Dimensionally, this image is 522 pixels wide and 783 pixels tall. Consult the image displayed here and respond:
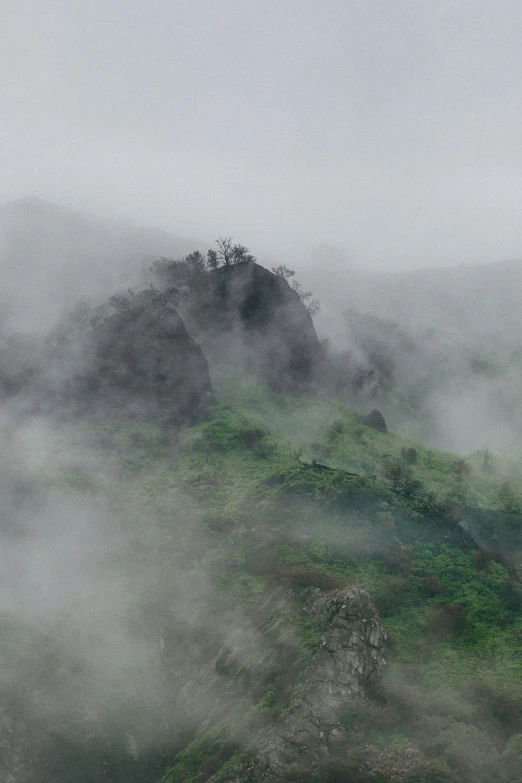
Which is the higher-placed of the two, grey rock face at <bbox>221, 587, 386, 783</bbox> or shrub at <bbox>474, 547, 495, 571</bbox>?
shrub at <bbox>474, 547, 495, 571</bbox>

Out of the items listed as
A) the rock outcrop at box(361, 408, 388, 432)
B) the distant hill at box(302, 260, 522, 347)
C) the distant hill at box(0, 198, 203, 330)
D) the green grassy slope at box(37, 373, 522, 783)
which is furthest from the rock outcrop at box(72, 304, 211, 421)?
the distant hill at box(302, 260, 522, 347)

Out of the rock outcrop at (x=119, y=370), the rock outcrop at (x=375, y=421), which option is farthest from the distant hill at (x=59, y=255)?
the rock outcrop at (x=375, y=421)

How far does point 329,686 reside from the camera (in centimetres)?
3459

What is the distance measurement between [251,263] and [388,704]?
76.1 meters

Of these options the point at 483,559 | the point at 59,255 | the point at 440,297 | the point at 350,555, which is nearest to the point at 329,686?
the point at 350,555

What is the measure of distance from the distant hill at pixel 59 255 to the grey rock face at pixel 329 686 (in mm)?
78600

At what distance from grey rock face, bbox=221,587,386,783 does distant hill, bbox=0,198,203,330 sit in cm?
7860

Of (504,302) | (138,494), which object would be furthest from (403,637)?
(504,302)

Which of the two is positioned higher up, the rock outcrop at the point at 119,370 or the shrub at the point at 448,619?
the rock outcrop at the point at 119,370

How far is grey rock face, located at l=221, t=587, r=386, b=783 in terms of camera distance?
3130 centimetres

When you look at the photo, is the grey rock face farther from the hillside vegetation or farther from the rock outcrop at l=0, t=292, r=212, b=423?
the rock outcrop at l=0, t=292, r=212, b=423

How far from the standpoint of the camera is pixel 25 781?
33438 mm

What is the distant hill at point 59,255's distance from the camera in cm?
11031

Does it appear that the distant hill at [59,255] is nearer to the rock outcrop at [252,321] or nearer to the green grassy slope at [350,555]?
the rock outcrop at [252,321]
